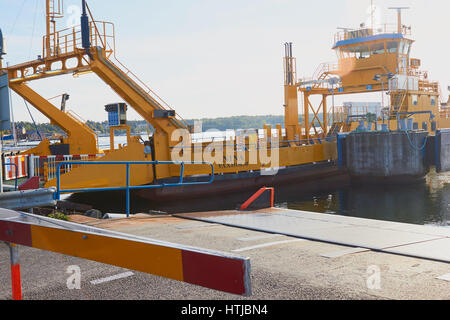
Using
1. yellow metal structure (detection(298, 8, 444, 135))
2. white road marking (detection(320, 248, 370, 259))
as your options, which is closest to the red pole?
white road marking (detection(320, 248, 370, 259))

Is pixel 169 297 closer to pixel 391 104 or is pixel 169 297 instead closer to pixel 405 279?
pixel 405 279

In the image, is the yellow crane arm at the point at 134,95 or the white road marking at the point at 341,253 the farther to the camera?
the yellow crane arm at the point at 134,95

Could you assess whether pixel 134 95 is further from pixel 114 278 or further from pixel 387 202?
pixel 114 278

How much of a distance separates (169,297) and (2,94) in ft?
Answer: 10.9

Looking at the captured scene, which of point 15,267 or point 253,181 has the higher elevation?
point 15,267

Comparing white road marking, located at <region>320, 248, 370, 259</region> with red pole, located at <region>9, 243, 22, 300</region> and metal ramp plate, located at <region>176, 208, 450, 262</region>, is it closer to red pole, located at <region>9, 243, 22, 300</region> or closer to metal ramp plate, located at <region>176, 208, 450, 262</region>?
metal ramp plate, located at <region>176, 208, 450, 262</region>

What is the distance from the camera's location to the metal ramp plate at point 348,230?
18.6 feet

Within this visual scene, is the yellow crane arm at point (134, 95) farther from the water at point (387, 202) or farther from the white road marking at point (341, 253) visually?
the white road marking at point (341, 253)

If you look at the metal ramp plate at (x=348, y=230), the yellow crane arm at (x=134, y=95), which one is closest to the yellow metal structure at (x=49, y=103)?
the yellow crane arm at (x=134, y=95)

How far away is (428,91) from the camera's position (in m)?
30.0

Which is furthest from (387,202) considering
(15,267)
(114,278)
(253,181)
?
(15,267)

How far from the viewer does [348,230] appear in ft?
22.7

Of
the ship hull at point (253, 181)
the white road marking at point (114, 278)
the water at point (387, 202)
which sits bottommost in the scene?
the water at point (387, 202)

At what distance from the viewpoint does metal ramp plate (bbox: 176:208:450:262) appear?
5.68 m
